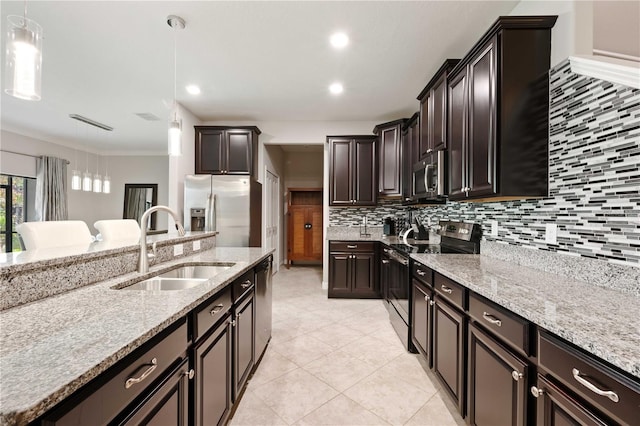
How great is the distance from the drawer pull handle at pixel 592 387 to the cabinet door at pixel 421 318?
47.8 inches

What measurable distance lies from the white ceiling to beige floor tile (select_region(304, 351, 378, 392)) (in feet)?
8.76

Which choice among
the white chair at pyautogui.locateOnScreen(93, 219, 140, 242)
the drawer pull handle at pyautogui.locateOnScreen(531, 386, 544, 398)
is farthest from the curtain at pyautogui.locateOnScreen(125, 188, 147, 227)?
the drawer pull handle at pyautogui.locateOnScreen(531, 386, 544, 398)

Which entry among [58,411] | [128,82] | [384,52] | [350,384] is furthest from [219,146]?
[58,411]

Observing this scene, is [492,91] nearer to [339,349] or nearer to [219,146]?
[339,349]

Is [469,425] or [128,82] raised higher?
[128,82]

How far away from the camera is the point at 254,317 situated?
213 centimetres

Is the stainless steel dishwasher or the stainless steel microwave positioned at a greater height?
the stainless steel microwave

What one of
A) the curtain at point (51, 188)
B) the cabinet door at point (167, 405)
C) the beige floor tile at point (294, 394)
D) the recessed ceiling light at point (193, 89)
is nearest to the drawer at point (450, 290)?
the beige floor tile at point (294, 394)

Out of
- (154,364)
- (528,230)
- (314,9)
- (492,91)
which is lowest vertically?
(154,364)

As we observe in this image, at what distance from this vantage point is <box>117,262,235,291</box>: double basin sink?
1.69 meters

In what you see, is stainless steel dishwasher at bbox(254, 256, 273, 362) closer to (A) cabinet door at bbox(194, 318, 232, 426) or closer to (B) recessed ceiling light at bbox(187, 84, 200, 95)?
(A) cabinet door at bbox(194, 318, 232, 426)

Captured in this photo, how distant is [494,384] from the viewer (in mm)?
1319

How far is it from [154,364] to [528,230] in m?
2.15

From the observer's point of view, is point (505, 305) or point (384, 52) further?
point (384, 52)
